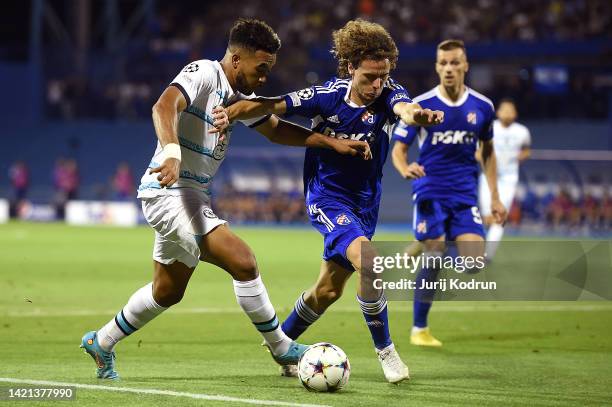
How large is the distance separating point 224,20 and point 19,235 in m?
15.6

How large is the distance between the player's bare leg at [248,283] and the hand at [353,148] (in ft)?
3.01

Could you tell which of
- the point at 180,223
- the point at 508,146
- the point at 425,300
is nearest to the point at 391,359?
the point at 180,223

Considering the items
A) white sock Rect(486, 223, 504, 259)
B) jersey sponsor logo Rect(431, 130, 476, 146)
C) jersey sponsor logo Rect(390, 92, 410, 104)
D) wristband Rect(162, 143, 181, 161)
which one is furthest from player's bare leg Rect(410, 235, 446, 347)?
white sock Rect(486, 223, 504, 259)

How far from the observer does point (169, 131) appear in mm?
5906

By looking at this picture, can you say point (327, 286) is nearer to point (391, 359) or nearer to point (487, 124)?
point (391, 359)

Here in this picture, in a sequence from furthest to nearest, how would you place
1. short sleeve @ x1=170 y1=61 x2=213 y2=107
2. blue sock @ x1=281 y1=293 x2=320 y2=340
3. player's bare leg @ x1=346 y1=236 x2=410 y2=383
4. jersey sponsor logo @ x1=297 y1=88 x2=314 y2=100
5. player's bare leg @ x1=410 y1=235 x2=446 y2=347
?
player's bare leg @ x1=410 y1=235 x2=446 y2=347
blue sock @ x1=281 y1=293 x2=320 y2=340
jersey sponsor logo @ x1=297 y1=88 x2=314 y2=100
player's bare leg @ x1=346 y1=236 x2=410 y2=383
short sleeve @ x1=170 y1=61 x2=213 y2=107

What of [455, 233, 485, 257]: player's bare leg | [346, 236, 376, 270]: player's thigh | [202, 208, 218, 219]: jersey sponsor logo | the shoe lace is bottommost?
the shoe lace

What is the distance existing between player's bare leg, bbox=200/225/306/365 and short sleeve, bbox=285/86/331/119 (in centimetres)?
96

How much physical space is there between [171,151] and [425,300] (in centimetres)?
384

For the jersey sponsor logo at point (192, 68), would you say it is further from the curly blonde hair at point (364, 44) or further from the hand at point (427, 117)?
the hand at point (427, 117)

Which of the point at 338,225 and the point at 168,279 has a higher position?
the point at 338,225

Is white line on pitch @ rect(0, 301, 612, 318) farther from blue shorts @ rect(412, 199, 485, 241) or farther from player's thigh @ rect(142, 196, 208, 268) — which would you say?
player's thigh @ rect(142, 196, 208, 268)

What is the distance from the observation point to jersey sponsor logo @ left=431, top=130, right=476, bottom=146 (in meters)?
9.18

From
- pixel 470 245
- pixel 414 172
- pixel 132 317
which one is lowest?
pixel 132 317
